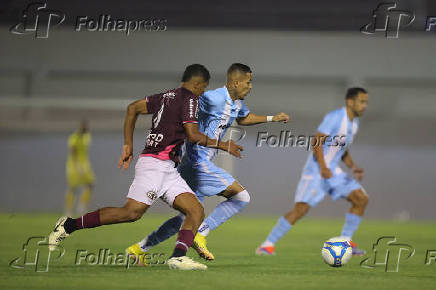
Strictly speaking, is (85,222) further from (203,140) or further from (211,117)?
(211,117)

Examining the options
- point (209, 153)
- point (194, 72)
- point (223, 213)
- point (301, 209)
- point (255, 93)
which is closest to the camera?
point (194, 72)

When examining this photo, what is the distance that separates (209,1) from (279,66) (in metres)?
3.77

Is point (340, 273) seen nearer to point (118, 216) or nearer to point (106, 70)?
Result: point (118, 216)

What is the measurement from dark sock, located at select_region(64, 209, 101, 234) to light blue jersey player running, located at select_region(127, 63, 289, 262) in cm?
73

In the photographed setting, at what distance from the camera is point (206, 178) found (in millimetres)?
7320

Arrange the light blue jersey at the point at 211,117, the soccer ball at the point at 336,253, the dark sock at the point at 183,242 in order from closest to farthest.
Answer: the dark sock at the point at 183,242 → the soccer ball at the point at 336,253 → the light blue jersey at the point at 211,117

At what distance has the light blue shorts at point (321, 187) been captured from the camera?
9258 mm

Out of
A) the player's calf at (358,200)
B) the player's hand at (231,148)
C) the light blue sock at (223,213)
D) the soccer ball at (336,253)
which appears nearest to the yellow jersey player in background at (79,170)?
the player's calf at (358,200)

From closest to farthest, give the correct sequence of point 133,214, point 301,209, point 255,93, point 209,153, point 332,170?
point 133,214
point 209,153
point 301,209
point 332,170
point 255,93

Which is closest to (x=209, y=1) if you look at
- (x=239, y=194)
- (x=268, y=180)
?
(x=268, y=180)

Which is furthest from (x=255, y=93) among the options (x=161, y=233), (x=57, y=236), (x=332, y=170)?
(x=57, y=236)

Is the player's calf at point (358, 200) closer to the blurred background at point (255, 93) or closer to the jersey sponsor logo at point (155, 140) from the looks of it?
the jersey sponsor logo at point (155, 140)

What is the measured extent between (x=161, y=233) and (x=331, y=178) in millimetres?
2930

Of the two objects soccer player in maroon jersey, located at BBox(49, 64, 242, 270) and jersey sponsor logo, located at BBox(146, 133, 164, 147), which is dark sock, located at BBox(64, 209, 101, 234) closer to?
soccer player in maroon jersey, located at BBox(49, 64, 242, 270)
